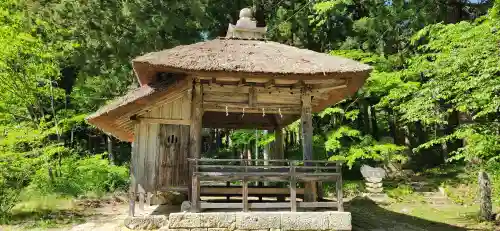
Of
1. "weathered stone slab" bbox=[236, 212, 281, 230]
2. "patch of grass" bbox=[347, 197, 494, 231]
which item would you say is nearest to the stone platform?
"weathered stone slab" bbox=[236, 212, 281, 230]

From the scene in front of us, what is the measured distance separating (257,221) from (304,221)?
997mm

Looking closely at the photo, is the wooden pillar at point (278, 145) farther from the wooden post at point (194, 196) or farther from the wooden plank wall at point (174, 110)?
the wooden post at point (194, 196)

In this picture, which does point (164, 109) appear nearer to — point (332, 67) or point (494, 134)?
point (332, 67)

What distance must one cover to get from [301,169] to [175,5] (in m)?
11.6

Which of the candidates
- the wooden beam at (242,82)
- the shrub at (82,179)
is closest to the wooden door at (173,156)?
the wooden beam at (242,82)

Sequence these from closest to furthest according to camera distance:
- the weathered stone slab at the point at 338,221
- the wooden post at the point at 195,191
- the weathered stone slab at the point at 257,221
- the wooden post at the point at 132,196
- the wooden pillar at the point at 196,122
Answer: the weathered stone slab at the point at 257,221 → the wooden post at the point at 195,191 → the weathered stone slab at the point at 338,221 → the wooden post at the point at 132,196 → the wooden pillar at the point at 196,122

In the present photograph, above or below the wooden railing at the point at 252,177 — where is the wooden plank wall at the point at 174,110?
above

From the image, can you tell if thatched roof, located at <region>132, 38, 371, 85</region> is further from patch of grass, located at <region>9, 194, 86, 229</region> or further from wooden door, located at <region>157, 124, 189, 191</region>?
patch of grass, located at <region>9, 194, 86, 229</region>

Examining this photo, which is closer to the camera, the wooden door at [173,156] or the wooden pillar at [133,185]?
the wooden pillar at [133,185]

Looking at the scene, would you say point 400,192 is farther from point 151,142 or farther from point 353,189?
point 151,142

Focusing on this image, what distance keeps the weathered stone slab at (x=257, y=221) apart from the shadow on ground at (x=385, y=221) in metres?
2.44

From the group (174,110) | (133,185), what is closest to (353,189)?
(174,110)

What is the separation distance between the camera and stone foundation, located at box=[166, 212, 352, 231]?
813cm

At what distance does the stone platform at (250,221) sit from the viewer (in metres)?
8.13
